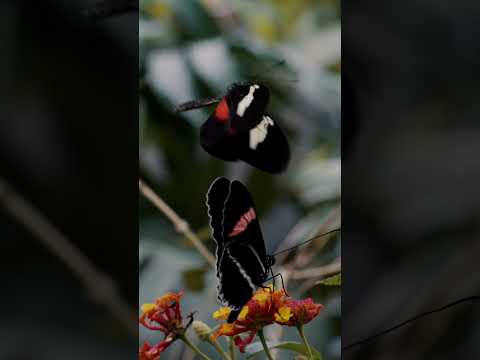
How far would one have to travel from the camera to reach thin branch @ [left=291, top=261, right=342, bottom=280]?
1.31 meters

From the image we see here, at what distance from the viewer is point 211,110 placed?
128 centimetres

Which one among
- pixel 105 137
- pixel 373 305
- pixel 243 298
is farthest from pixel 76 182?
pixel 373 305

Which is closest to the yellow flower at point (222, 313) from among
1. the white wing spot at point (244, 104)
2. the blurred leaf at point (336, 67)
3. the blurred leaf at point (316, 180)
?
the blurred leaf at point (316, 180)

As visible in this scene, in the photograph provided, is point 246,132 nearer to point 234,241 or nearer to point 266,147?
point 266,147

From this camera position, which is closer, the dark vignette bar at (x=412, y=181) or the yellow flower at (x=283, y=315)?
the yellow flower at (x=283, y=315)

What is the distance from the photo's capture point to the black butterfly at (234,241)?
1.27 meters

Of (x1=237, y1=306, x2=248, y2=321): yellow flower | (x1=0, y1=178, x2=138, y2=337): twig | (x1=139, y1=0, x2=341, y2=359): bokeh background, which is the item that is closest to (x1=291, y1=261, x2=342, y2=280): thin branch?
(x1=139, y1=0, x2=341, y2=359): bokeh background

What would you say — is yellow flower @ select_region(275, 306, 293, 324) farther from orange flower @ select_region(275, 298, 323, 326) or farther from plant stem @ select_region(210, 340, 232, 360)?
plant stem @ select_region(210, 340, 232, 360)

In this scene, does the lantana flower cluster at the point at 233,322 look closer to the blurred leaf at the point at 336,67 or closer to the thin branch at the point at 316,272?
the thin branch at the point at 316,272

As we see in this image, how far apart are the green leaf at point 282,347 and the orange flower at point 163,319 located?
5.4 inches

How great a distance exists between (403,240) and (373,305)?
0.16 metres

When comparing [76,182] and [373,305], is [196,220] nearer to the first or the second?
[76,182]

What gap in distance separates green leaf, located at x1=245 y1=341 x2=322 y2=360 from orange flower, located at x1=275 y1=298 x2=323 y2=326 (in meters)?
0.04

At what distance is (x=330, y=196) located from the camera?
52.3 inches
